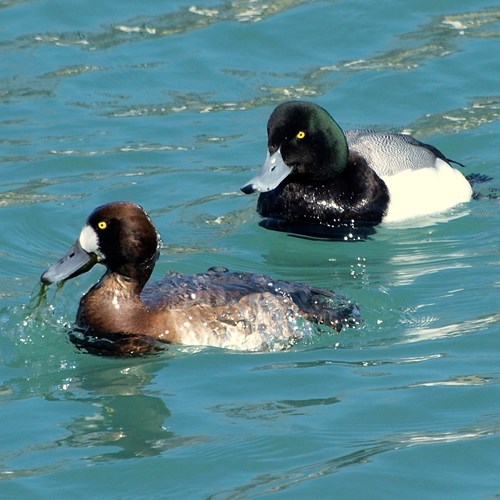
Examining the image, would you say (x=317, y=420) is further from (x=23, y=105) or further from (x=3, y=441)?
(x=23, y=105)

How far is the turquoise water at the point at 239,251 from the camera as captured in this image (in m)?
6.76

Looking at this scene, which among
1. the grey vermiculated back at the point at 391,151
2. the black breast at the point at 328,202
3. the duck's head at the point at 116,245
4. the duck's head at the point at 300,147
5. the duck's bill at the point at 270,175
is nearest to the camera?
the duck's head at the point at 116,245

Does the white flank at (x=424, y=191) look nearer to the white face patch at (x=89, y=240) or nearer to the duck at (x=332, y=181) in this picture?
the duck at (x=332, y=181)

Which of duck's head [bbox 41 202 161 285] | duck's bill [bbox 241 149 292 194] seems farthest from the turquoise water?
duck's head [bbox 41 202 161 285]

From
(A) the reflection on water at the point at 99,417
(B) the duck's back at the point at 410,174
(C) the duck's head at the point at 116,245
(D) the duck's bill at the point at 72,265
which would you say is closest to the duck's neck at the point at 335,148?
(B) the duck's back at the point at 410,174

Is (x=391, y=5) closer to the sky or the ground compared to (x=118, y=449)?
closer to the sky

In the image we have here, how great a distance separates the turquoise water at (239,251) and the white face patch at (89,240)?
0.61 m

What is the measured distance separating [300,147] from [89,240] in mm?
3369

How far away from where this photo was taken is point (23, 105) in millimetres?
13500

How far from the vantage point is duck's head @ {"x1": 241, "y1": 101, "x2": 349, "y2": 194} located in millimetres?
10914

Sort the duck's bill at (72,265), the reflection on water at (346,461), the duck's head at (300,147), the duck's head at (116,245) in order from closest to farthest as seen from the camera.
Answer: the reflection on water at (346,461)
the duck's head at (116,245)
the duck's bill at (72,265)
the duck's head at (300,147)

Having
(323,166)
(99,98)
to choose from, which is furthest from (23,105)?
(323,166)

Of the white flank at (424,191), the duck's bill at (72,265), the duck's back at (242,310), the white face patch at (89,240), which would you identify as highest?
the white face patch at (89,240)

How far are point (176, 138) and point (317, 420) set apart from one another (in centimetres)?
604
